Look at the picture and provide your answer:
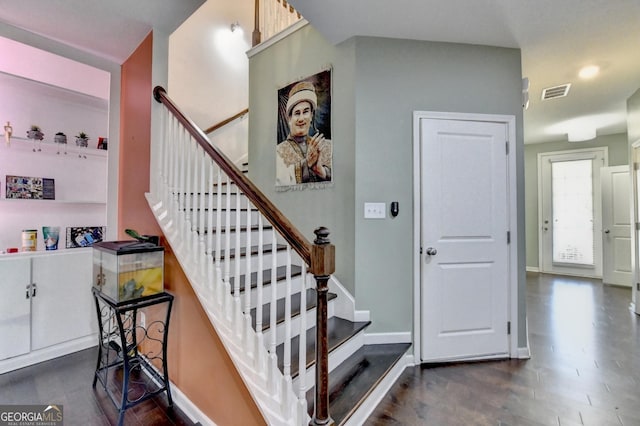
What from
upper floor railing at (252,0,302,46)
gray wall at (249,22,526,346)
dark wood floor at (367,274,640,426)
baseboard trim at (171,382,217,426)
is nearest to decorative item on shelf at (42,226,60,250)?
baseboard trim at (171,382,217,426)

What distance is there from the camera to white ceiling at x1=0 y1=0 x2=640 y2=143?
2.03m

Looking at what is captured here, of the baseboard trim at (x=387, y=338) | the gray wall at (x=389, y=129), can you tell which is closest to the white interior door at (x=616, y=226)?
the gray wall at (x=389, y=129)

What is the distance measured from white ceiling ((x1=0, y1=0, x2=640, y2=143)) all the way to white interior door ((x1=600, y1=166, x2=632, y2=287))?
9.38 feet

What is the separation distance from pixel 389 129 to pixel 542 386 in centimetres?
219

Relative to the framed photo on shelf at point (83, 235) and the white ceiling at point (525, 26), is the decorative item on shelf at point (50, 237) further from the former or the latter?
the white ceiling at point (525, 26)

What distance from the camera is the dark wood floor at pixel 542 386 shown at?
179 cm

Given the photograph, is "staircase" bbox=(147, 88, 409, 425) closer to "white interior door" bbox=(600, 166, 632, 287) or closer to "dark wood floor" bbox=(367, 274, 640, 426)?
"dark wood floor" bbox=(367, 274, 640, 426)

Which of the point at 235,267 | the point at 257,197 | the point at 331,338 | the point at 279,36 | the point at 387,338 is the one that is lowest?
the point at 387,338

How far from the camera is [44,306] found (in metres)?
2.43

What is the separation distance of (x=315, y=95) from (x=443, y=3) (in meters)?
1.17

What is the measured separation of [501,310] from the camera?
8.29ft

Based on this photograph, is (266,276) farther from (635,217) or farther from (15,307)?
(635,217)

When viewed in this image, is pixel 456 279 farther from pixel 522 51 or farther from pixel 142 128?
pixel 142 128

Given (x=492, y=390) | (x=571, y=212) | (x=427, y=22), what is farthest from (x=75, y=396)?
(x=571, y=212)
